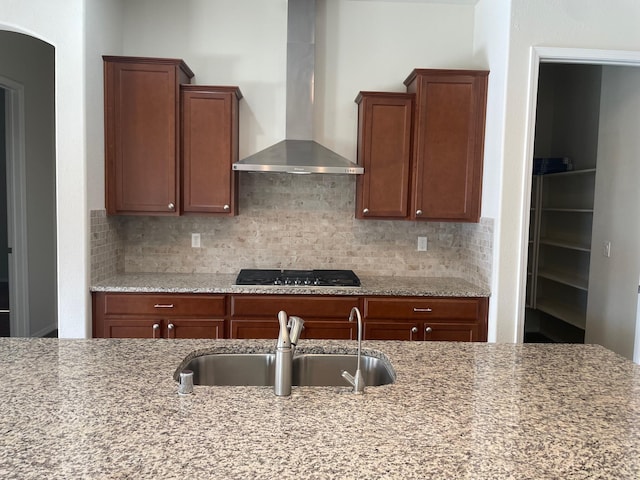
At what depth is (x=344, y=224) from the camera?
145 inches

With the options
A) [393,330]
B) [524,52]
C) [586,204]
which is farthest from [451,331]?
[586,204]

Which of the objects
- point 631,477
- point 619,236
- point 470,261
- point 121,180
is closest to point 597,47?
point 619,236

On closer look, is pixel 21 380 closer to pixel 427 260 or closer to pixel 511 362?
pixel 511 362

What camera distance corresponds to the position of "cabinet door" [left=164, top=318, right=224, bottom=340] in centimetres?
306

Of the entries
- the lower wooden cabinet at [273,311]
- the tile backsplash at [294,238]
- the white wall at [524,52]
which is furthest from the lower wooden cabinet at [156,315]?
the white wall at [524,52]

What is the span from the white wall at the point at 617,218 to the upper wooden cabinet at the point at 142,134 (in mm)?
3198

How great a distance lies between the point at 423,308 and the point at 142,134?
2.31 meters

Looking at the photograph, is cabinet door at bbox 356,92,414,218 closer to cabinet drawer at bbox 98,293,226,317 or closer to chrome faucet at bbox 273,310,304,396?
cabinet drawer at bbox 98,293,226,317

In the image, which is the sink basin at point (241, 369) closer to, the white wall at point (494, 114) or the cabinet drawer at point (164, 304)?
the cabinet drawer at point (164, 304)

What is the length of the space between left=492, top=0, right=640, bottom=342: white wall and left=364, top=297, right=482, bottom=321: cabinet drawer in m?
0.28

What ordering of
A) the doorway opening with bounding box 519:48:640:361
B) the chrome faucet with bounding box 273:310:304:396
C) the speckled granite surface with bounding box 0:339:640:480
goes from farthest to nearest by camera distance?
the doorway opening with bounding box 519:48:640:361 < the chrome faucet with bounding box 273:310:304:396 < the speckled granite surface with bounding box 0:339:640:480

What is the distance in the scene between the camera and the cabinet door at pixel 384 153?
3.29 metres

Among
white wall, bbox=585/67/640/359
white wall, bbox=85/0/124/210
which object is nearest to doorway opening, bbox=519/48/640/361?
white wall, bbox=585/67/640/359

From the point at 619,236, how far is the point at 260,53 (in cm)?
303
